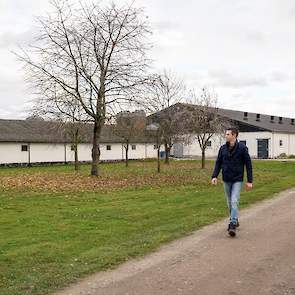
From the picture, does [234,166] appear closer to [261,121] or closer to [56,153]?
[56,153]

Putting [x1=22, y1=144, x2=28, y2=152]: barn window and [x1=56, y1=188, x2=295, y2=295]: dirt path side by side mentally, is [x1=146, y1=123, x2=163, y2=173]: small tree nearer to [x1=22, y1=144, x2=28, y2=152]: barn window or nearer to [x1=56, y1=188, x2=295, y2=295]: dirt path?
[x1=22, y1=144, x2=28, y2=152]: barn window

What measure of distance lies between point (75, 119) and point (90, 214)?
14.5 m

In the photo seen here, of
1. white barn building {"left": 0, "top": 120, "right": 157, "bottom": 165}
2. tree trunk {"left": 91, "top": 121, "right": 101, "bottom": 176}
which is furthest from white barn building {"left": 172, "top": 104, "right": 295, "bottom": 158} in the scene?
tree trunk {"left": 91, "top": 121, "right": 101, "bottom": 176}

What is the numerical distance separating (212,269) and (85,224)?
15.0 ft

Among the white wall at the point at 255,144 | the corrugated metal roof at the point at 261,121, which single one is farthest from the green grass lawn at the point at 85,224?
the corrugated metal roof at the point at 261,121

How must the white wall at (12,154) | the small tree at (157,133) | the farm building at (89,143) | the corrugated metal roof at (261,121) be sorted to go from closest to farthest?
the small tree at (157,133)
the white wall at (12,154)
the farm building at (89,143)
the corrugated metal roof at (261,121)

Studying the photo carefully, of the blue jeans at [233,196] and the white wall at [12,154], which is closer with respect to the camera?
the blue jeans at [233,196]

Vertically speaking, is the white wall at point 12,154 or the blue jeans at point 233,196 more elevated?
the white wall at point 12,154

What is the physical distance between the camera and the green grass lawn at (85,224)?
6562mm

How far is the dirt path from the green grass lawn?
355 mm

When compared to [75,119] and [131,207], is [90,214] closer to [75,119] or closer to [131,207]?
[131,207]

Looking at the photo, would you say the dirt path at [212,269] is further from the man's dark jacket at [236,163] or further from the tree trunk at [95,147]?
the tree trunk at [95,147]

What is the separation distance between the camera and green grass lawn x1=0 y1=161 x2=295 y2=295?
6.56 meters

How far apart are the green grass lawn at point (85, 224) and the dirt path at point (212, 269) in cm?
36
